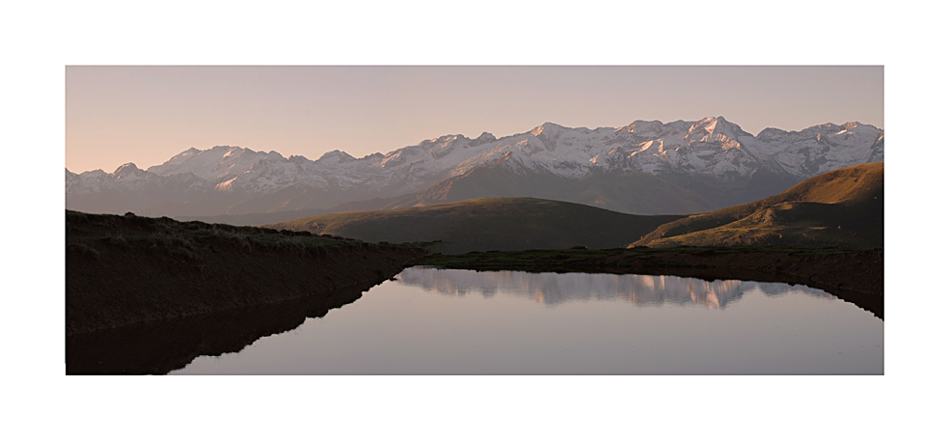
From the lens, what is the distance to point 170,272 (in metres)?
54.9

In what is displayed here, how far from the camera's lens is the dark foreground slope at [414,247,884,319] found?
70062mm

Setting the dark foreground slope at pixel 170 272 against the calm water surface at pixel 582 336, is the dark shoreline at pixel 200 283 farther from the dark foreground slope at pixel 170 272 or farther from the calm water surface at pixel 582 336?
the calm water surface at pixel 582 336

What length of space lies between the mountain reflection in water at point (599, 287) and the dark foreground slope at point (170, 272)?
52.7 ft

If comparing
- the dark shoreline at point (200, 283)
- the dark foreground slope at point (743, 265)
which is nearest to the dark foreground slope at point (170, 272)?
the dark shoreline at point (200, 283)

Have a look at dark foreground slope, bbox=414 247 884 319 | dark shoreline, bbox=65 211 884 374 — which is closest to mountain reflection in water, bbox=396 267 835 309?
dark foreground slope, bbox=414 247 884 319

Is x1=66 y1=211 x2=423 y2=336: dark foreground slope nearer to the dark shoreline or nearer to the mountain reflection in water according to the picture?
the dark shoreline

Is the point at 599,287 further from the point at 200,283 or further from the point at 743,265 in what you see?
the point at 200,283

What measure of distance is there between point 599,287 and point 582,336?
3598 cm

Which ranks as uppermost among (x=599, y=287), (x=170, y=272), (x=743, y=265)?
(x=170, y=272)

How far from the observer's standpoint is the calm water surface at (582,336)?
119ft

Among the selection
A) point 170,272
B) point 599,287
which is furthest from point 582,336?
point 599,287

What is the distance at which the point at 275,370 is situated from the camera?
35.6 m

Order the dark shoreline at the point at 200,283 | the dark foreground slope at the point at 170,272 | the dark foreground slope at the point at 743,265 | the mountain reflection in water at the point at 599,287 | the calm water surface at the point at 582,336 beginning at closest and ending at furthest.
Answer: the calm water surface at the point at 582,336 < the dark shoreline at the point at 200,283 < the dark foreground slope at the point at 170,272 < the mountain reflection in water at the point at 599,287 < the dark foreground slope at the point at 743,265

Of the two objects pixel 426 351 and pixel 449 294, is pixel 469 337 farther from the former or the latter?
pixel 449 294
